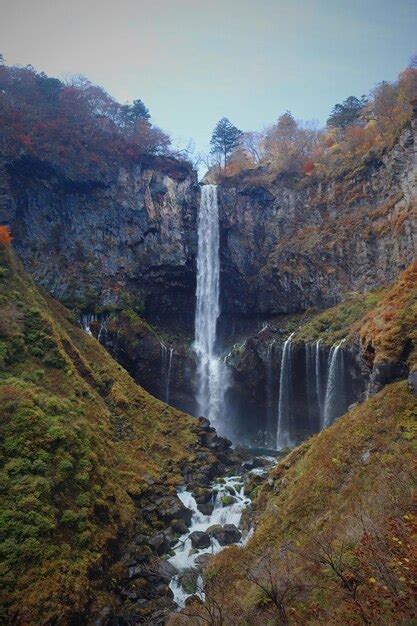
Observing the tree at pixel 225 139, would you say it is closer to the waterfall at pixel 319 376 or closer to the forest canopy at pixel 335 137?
the forest canopy at pixel 335 137

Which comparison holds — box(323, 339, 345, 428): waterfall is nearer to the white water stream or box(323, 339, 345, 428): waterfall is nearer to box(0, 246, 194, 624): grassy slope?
the white water stream

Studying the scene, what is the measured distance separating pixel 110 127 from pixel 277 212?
20.6 meters

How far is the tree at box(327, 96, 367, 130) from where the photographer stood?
52.3 meters

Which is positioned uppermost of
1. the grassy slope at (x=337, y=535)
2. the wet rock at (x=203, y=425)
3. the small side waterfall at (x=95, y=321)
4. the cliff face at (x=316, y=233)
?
the cliff face at (x=316, y=233)

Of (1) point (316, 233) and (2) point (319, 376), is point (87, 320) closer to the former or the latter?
(2) point (319, 376)

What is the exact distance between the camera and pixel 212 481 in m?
23.0

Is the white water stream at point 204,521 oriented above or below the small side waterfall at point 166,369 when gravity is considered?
below

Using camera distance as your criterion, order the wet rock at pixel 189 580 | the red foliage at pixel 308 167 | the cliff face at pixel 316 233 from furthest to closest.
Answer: the red foliage at pixel 308 167, the cliff face at pixel 316 233, the wet rock at pixel 189 580

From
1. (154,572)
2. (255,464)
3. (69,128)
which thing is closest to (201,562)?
(154,572)

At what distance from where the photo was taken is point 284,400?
34.3m

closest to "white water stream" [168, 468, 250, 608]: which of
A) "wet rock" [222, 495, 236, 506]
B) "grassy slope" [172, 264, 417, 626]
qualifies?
"wet rock" [222, 495, 236, 506]

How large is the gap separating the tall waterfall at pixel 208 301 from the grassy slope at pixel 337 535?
67.0ft

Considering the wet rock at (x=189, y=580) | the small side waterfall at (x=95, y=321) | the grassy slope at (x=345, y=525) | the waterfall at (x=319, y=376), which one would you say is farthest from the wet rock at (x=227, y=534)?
the small side waterfall at (x=95, y=321)

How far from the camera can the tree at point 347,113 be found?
52.3m
